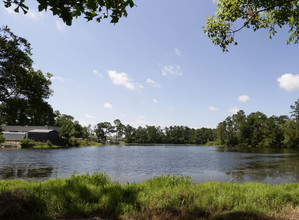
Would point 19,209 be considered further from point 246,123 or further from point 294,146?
point 246,123

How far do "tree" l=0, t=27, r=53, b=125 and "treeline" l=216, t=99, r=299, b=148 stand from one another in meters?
111

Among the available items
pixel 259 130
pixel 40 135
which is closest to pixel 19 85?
pixel 40 135

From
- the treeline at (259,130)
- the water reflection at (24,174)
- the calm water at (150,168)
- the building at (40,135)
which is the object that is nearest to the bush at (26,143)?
the building at (40,135)

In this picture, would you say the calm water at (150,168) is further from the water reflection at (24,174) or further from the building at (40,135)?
the building at (40,135)

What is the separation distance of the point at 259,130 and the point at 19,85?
13924 centimetres

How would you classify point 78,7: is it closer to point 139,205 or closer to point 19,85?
point 139,205

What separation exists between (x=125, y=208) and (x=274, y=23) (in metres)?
12.8

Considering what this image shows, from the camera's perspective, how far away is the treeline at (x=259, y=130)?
9856 cm

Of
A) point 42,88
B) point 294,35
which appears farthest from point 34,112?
point 294,35

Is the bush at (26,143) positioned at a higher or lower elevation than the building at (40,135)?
lower

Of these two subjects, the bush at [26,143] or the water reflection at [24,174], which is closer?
the water reflection at [24,174]

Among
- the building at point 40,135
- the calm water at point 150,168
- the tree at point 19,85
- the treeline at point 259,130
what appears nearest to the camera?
the tree at point 19,85

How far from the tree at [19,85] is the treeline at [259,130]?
111269 mm

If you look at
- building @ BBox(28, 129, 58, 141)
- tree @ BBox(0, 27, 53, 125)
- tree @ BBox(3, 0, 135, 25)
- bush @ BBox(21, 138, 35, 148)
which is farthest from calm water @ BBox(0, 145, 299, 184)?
building @ BBox(28, 129, 58, 141)
